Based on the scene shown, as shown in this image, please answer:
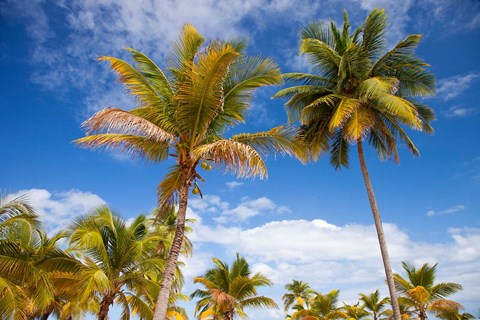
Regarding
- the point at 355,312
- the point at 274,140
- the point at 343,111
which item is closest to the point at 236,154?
the point at 274,140

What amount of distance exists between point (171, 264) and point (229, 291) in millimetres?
16616

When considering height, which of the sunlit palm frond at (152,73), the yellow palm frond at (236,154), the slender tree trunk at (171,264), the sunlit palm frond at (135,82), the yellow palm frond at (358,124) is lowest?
the slender tree trunk at (171,264)

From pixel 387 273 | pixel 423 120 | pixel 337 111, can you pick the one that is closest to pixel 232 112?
pixel 337 111

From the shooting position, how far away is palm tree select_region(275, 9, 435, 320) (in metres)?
15.2

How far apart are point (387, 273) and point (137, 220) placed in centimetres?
1140

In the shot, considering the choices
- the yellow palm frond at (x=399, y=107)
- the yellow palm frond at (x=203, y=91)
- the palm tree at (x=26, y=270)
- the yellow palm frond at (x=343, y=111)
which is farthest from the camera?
the yellow palm frond at (x=343, y=111)

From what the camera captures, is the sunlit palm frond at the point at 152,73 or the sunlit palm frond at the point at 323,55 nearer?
the sunlit palm frond at the point at 152,73

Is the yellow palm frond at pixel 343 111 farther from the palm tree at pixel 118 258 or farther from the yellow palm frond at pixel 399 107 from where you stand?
the palm tree at pixel 118 258

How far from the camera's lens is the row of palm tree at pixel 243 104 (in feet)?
36.9

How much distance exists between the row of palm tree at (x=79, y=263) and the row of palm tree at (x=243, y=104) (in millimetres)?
3200

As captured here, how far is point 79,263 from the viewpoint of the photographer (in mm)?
14852

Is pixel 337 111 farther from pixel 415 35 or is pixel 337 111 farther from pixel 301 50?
pixel 415 35

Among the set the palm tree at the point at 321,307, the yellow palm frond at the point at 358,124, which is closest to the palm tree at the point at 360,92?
the yellow palm frond at the point at 358,124

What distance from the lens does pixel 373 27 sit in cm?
1633
